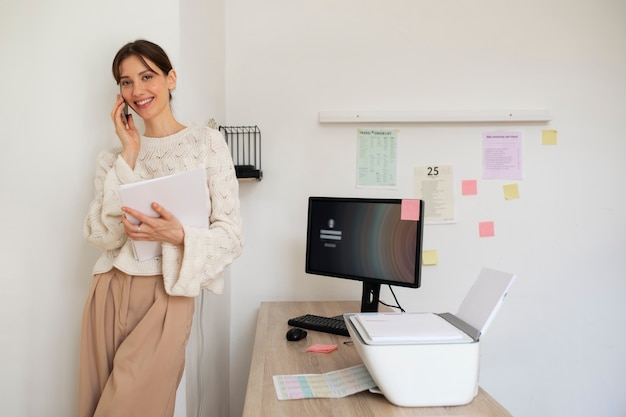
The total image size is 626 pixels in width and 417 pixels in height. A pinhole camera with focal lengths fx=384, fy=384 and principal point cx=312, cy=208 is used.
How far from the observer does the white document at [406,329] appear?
0.90m

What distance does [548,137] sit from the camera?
195 centimetres

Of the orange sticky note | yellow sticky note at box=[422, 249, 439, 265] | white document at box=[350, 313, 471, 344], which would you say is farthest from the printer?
yellow sticky note at box=[422, 249, 439, 265]

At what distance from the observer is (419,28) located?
1.93m

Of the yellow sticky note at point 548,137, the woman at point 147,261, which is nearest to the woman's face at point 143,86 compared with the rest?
the woman at point 147,261

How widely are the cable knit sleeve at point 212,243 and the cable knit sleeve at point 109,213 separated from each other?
15cm

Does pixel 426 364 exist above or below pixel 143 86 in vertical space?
below

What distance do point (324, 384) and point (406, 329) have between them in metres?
0.26

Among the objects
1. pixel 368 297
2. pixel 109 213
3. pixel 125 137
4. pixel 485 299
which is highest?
pixel 125 137

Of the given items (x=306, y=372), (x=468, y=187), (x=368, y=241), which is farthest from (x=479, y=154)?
(x=306, y=372)

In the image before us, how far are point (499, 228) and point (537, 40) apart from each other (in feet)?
3.19

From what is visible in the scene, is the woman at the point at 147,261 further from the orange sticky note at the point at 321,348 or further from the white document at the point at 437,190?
the white document at the point at 437,190

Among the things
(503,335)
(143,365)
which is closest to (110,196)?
(143,365)

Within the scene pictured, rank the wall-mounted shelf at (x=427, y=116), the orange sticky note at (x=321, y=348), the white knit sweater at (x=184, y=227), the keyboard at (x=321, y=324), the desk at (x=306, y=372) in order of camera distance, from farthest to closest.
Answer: the wall-mounted shelf at (x=427, y=116), the keyboard at (x=321, y=324), the orange sticky note at (x=321, y=348), the white knit sweater at (x=184, y=227), the desk at (x=306, y=372)

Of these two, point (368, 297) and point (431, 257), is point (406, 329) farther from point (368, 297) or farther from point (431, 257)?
point (431, 257)
